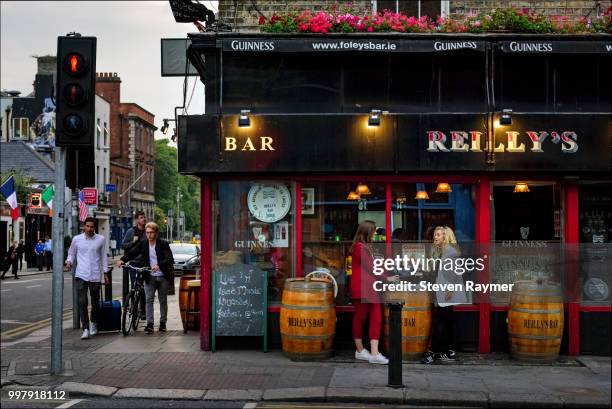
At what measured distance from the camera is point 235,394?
8.23 metres

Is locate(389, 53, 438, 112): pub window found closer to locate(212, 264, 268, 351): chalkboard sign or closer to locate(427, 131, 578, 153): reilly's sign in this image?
locate(427, 131, 578, 153): reilly's sign

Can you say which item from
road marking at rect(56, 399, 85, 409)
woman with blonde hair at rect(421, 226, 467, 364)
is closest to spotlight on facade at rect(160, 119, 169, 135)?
woman with blonde hair at rect(421, 226, 467, 364)

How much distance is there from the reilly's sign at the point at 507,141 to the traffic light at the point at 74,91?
452cm

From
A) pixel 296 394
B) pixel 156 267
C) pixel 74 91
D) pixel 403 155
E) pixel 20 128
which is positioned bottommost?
pixel 296 394

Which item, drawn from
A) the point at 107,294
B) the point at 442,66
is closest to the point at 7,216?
the point at 107,294

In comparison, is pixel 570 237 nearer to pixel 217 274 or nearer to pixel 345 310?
pixel 345 310

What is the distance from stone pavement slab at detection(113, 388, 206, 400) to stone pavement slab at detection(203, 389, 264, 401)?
0.11 m

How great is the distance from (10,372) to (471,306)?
6105 millimetres

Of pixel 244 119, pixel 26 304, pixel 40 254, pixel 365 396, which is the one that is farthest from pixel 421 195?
pixel 40 254

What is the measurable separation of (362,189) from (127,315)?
4.52 m

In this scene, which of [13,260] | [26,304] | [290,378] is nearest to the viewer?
[290,378]

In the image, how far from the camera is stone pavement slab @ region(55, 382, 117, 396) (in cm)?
827

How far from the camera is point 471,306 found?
1084 centimetres

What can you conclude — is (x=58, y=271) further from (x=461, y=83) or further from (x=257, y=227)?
(x=461, y=83)
